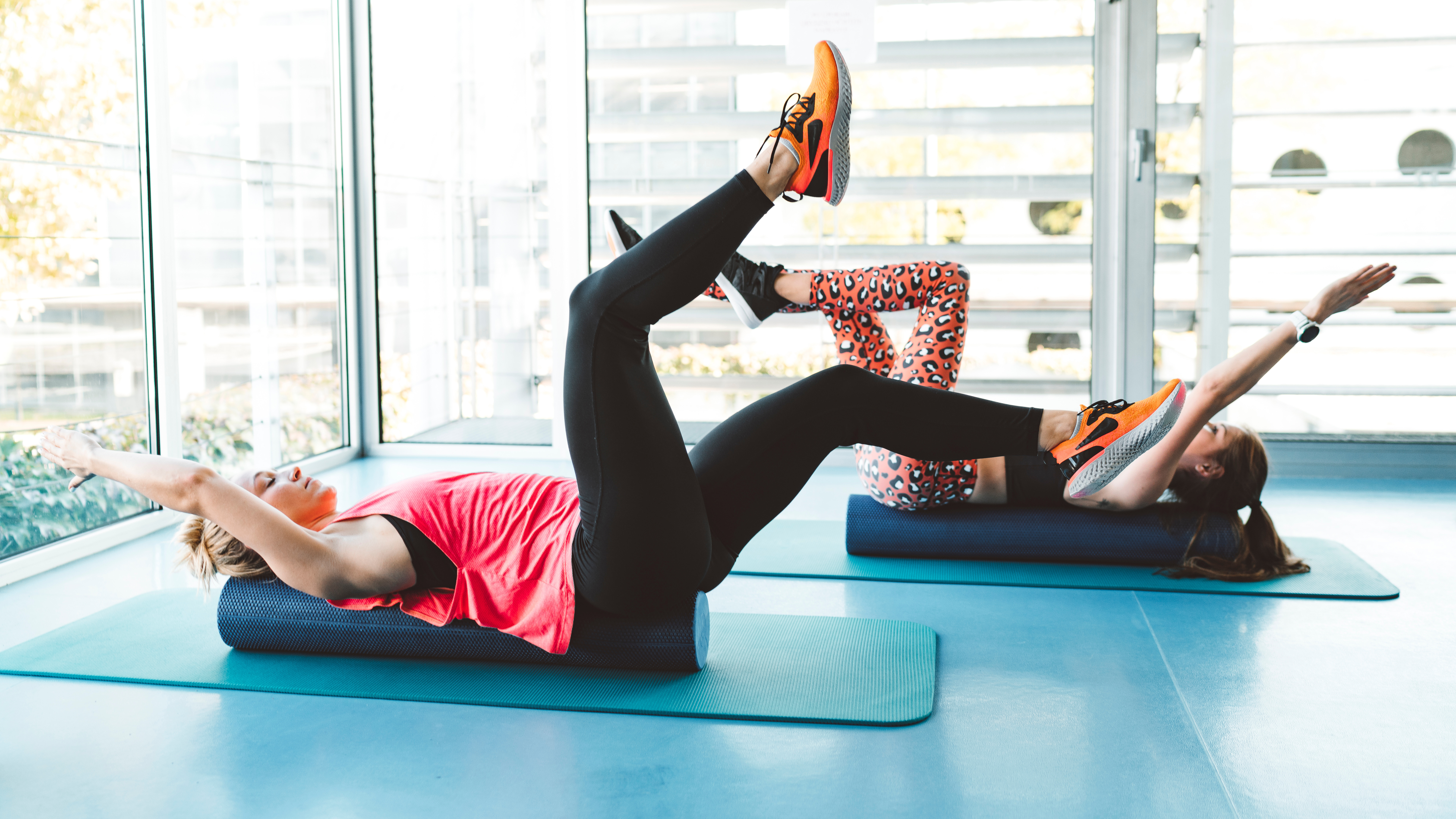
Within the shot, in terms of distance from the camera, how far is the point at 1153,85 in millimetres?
4332

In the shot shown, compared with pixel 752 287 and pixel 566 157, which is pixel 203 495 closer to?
pixel 752 287

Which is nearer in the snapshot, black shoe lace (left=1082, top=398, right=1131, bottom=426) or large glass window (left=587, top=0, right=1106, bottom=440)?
black shoe lace (left=1082, top=398, right=1131, bottom=426)

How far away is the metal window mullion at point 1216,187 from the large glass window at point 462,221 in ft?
9.12

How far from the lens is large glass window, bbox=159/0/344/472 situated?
3.79 metres

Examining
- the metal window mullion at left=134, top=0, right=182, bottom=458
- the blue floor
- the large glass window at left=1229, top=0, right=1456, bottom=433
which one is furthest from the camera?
the large glass window at left=1229, top=0, right=1456, bottom=433

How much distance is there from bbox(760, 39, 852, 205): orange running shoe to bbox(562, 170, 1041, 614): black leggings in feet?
0.63

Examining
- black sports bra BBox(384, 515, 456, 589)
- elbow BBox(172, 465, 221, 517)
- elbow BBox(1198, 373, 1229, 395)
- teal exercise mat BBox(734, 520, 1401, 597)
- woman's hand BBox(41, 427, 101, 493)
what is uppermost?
elbow BBox(1198, 373, 1229, 395)

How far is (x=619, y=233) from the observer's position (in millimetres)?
2658

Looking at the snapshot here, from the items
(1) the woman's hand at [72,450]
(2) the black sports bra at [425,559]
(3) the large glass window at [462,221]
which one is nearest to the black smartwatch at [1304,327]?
(2) the black sports bra at [425,559]

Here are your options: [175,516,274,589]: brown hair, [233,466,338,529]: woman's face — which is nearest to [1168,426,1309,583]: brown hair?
[233,466,338,529]: woman's face

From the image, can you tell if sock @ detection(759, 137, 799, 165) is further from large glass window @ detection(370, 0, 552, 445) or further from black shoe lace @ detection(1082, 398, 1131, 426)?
large glass window @ detection(370, 0, 552, 445)

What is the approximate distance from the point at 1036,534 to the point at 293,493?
6.45 ft

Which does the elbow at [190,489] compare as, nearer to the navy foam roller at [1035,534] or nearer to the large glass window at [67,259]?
the large glass window at [67,259]

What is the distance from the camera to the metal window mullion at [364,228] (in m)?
4.81
